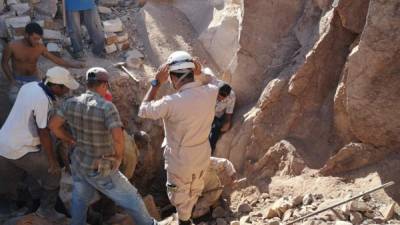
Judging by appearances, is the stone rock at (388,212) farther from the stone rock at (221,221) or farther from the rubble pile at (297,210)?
the stone rock at (221,221)

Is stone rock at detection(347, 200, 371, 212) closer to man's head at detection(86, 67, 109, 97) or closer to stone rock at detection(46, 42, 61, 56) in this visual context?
man's head at detection(86, 67, 109, 97)

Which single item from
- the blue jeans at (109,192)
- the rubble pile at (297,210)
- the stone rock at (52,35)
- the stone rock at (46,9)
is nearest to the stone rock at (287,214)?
the rubble pile at (297,210)

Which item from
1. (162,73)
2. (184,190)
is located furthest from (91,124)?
(184,190)

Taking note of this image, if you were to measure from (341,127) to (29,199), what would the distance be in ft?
11.2

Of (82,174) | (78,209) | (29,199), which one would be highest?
(82,174)

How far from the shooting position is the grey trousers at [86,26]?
742 centimetres

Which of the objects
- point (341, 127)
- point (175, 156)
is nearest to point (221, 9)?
point (341, 127)

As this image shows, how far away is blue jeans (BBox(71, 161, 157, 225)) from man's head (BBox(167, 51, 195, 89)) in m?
0.97

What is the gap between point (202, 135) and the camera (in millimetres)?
4754

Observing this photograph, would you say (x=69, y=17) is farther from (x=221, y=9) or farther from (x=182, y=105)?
(x=182, y=105)

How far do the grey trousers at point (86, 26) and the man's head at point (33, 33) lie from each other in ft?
4.47

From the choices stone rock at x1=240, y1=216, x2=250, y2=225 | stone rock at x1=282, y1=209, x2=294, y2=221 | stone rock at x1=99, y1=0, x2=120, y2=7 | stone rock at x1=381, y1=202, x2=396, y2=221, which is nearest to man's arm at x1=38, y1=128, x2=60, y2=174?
stone rock at x1=240, y1=216, x2=250, y2=225

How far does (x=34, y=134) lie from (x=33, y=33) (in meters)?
1.51

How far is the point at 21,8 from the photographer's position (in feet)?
25.8
